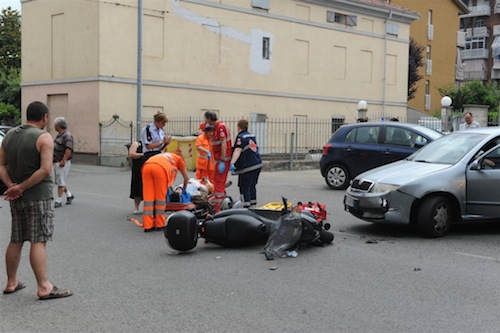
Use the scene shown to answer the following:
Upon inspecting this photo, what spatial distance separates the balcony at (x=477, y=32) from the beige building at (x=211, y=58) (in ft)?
119

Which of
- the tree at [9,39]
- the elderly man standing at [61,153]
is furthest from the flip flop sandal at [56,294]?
the tree at [9,39]

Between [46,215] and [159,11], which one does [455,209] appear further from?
[159,11]

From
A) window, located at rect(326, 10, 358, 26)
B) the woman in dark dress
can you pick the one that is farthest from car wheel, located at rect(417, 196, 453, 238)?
window, located at rect(326, 10, 358, 26)

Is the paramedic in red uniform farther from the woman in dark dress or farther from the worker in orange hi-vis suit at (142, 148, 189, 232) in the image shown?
the woman in dark dress

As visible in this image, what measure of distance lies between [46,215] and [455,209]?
5.66 meters

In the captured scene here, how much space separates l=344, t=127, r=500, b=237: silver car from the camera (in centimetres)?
820

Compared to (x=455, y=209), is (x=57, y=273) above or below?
below

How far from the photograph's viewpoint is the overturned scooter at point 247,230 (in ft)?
23.9

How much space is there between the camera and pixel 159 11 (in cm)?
2606

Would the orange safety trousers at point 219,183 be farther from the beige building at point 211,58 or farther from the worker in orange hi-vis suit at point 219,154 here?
the beige building at point 211,58

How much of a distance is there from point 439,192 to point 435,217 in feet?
1.16

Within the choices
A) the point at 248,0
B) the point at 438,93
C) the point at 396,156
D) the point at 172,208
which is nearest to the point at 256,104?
the point at 248,0

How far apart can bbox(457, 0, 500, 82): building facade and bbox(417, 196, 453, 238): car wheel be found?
63577 mm

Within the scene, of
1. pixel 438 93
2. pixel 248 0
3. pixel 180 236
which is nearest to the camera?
pixel 180 236
